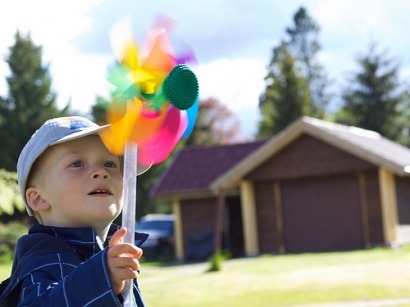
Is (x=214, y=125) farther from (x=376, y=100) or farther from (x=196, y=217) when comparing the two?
(x=196, y=217)

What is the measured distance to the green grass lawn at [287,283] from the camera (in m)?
12.9

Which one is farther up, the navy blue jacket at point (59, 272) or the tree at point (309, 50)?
the tree at point (309, 50)

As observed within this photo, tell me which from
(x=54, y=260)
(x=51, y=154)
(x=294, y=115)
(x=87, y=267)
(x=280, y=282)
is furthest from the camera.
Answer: (x=294, y=115)

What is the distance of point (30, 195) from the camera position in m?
2.83

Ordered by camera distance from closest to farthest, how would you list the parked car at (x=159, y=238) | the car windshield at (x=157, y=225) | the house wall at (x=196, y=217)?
the house wall at (x=196, y=217)
the parked car at (x=159, y=238)
the car windshield at (x=157, y=225)

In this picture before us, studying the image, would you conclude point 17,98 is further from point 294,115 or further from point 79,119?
point 79,119

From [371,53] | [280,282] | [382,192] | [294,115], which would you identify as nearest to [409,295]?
[280,282]

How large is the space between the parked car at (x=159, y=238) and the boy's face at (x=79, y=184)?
1034 inches

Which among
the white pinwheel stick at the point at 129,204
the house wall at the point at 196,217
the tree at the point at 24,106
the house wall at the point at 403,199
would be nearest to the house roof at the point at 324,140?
the house wall at the point at 403,199

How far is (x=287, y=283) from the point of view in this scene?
586 inches

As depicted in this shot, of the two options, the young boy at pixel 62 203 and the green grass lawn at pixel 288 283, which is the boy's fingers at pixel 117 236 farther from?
the green grass lawn at pixel 288 283

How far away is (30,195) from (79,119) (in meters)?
0.32

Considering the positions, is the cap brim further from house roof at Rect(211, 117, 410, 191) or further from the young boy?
house roof at Rect(211, 117, 410, 191)

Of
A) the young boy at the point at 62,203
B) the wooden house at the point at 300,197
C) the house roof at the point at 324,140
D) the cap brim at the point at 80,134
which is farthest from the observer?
the wooden house at the point at 300,197
